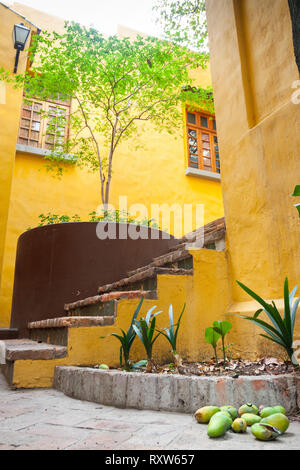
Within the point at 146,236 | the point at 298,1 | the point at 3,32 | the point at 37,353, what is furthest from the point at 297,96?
the point at 3,32

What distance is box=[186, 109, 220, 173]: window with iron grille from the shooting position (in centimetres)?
839

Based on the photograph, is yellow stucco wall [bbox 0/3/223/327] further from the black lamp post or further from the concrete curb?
the concrete curb

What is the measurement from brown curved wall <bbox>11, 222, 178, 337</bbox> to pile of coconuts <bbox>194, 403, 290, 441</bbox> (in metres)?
2.33

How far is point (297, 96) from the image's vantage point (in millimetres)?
2439

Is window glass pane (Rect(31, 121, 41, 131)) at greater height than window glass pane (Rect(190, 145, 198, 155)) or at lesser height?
lesser

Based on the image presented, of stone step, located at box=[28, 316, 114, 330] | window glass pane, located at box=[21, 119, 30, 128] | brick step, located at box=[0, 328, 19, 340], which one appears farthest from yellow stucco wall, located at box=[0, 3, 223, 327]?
stone step, located at box=[28, 316, 114, 330]

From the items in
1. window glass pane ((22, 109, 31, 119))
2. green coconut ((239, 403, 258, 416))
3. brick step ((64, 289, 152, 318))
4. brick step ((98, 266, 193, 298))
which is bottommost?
green coconut ((239, 403, 258, 416))

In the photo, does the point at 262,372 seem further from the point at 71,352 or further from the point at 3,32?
the point at 3,32

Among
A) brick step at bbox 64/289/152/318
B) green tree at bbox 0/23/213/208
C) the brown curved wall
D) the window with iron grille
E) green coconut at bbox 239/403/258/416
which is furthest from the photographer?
the window with iron grille

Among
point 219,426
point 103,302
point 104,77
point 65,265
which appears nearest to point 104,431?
point 219,426

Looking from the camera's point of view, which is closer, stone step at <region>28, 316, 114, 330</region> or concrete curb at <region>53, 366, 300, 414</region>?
concrete curb at <region>53, 366, 300, 414</region>

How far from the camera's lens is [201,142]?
8.55 m

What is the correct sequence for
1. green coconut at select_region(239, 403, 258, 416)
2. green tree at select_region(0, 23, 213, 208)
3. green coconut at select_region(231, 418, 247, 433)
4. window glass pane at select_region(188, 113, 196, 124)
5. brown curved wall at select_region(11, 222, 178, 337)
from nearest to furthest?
green coconut at select_region(231, 418, 247, 433) < green coconut at select_region(239, 403, 258, 416) < brown curved wall at select_region(11, 222, 178, 337) < green tree at select_region(0, 23, 213, 208) < window glass pane at select_region(188, 113, 196, 124)

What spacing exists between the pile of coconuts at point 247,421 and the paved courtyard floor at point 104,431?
0.02 metres
